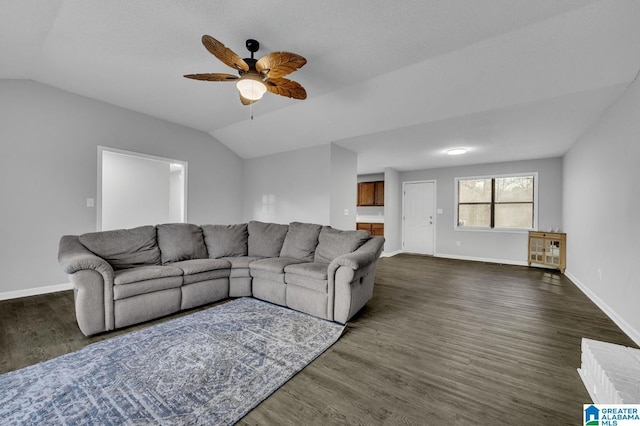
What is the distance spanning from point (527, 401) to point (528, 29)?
289 centimetres

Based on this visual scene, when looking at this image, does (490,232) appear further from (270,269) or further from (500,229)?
(270,269)

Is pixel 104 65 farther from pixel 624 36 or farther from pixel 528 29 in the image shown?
pixel 624 36

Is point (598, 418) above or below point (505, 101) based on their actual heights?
below

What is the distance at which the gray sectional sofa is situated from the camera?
2.34 m

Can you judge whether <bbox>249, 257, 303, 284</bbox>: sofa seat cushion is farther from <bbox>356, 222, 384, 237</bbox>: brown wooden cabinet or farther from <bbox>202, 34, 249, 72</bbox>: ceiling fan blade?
<bbox>356, 222, 384, 237</bbox>: brown wooden cabinet

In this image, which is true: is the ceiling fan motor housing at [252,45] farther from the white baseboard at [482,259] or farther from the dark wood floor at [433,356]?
the white baseboard at [482,259]

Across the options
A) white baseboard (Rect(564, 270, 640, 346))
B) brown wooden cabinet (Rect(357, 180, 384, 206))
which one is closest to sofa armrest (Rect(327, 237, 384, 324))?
white baseboard (Rect(564, 270, 640, 346))

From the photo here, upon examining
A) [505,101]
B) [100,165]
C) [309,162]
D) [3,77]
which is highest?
[3,77]

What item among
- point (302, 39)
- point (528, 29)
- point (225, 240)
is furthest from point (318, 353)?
point (528, 29)

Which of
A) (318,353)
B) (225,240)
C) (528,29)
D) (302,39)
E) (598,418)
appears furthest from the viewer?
(225,240)

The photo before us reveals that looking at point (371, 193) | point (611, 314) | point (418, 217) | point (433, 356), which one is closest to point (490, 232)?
point (418, 217)

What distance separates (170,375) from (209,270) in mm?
1448

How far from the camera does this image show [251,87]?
96.7 inches

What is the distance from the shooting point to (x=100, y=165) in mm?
3949
